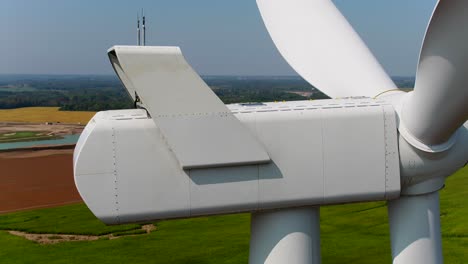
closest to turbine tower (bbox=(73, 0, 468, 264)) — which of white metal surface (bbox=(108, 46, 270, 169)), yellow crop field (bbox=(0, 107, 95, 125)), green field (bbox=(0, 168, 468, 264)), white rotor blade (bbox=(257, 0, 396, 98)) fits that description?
white metal surface (bbox=(108, 46, 270, 169))

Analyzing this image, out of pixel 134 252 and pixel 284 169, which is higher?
pixel 284 169

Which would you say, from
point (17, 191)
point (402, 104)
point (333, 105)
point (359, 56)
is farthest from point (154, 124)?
point (17, 191)

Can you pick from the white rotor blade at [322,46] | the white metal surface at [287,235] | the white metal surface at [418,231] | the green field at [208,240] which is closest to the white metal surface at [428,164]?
the white metal surface at [418,231]

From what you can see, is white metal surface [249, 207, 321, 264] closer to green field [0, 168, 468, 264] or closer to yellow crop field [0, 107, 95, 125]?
green field [0, 168, 468, 264]

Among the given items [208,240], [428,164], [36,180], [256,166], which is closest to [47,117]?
[36,180]

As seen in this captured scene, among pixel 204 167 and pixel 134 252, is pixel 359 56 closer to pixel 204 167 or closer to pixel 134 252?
pixel 204 167

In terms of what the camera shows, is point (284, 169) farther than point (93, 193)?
Yes

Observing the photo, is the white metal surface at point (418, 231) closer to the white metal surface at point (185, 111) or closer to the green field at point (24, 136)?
the white metal surface at point (185, 111)
